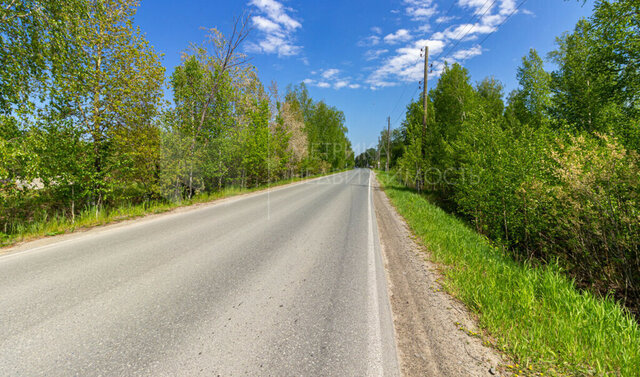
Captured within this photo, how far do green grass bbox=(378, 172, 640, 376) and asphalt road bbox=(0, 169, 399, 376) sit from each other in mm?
1215

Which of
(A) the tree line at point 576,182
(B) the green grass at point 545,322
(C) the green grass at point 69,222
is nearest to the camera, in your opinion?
(B) the green grass at point 545,322

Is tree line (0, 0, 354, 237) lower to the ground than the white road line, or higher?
higher

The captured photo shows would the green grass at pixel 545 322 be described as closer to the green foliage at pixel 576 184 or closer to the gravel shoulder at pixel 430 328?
the gravel shoulder at pixel 430 328

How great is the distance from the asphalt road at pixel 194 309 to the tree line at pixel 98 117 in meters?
3.40

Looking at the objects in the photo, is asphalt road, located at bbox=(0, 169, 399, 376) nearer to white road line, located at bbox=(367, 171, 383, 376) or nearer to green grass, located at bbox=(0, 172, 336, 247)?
white road line, located at bbox=(367, 171, 383, 376)

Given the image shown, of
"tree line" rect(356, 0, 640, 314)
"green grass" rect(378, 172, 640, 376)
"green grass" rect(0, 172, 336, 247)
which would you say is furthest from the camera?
"green grass" rect(0, 172, 336, 247)

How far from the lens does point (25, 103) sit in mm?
6773

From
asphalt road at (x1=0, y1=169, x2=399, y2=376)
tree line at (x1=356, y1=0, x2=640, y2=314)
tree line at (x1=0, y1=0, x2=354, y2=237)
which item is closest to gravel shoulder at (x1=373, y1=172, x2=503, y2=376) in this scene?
asphalt road at (x1=0, y1=169, x2=399, y2=376)

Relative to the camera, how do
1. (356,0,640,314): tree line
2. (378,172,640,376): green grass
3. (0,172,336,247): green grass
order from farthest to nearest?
(0,172,336,247): green grass
(356,0,640,314): tree line
(378,172,640,376): green grass

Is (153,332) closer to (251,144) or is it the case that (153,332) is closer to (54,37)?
(54,37)

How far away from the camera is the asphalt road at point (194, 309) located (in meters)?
2.21

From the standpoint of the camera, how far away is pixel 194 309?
3072mm

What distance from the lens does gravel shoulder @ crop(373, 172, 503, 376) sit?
2.26 meters

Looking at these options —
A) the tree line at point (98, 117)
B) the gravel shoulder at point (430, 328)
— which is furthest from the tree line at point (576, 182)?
the tree line at point (98, 117)
